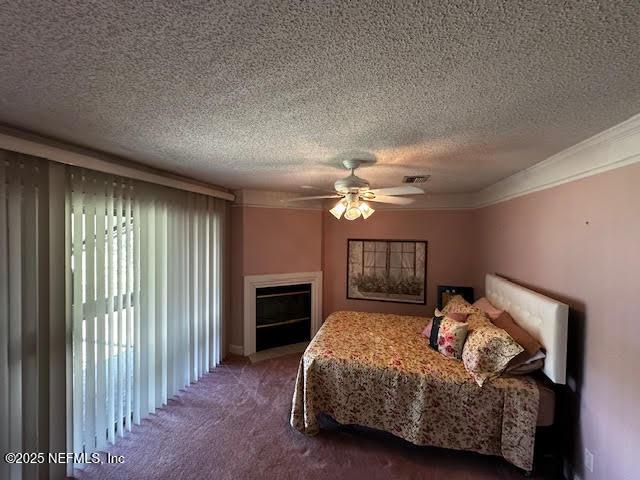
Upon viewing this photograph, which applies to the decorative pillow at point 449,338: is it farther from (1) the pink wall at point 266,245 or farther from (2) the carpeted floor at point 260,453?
(1) the pink wall at point 266,245

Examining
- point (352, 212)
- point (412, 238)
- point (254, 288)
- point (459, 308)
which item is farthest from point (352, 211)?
point (412, 238)

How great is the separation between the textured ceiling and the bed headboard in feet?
3.67

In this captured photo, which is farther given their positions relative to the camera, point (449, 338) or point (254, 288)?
point (254, 288)

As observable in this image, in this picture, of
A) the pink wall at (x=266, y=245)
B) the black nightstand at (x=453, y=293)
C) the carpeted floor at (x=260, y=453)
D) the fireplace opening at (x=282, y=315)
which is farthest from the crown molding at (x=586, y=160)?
the fireplace opening at (x=282, y=315)

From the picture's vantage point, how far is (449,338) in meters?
2.59

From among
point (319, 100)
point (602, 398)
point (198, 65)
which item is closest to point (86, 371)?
point (198, 65)

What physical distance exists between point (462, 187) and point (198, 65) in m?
3.46

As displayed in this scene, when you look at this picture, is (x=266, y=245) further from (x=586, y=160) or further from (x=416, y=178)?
(x=586, y=160)

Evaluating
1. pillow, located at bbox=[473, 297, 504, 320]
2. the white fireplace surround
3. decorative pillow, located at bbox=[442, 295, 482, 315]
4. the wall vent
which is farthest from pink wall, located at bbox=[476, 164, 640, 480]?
the white fireplace surround

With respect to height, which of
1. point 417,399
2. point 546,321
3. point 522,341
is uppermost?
point 546,321

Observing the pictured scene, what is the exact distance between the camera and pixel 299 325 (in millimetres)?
4566

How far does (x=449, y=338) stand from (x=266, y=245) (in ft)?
8.64

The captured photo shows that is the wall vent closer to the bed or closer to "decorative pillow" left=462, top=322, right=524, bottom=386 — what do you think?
the bed

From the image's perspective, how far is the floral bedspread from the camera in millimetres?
2090
